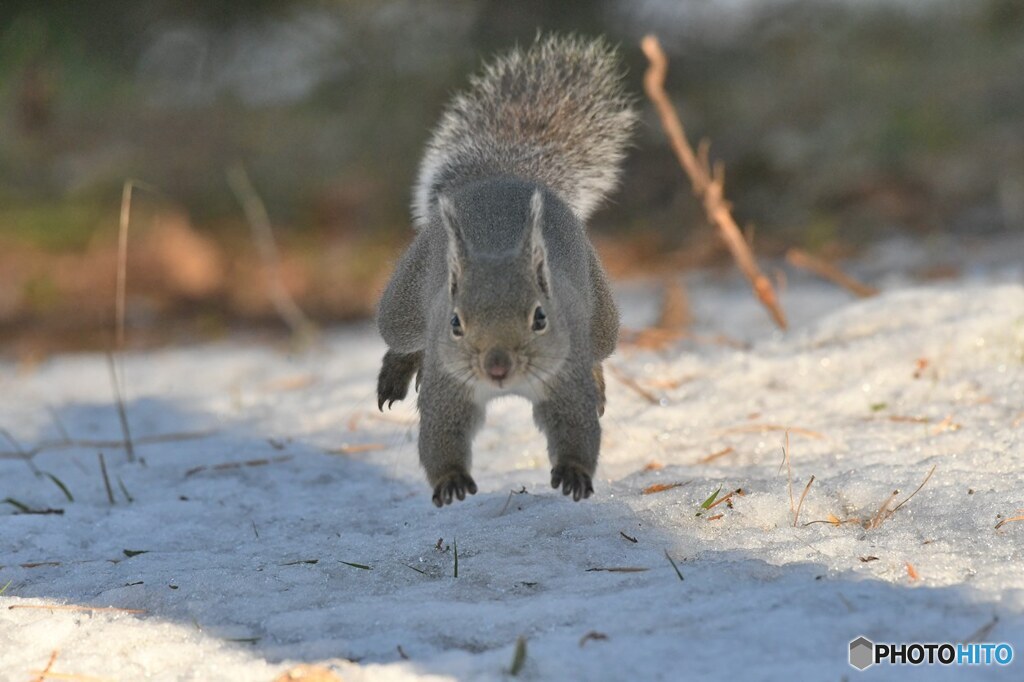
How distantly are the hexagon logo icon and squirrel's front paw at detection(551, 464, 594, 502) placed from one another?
2.44 feet

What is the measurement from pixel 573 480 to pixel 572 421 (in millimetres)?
216

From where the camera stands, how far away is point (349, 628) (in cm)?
228

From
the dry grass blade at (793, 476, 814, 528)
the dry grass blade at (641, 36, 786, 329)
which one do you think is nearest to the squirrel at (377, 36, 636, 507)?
the dry grass blade at (641, 36, 786, 329)

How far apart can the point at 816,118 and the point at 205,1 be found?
481cm

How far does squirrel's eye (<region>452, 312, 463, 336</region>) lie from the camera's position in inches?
107

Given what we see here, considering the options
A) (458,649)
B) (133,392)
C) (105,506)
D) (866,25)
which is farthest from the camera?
(866,25)

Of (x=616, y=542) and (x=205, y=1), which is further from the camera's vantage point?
(x=205, y=1)

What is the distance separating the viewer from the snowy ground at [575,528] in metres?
2.11

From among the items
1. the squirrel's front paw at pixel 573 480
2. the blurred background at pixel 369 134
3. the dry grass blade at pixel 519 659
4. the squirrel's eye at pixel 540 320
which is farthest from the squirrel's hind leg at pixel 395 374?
the blurred background at pixel 369 134

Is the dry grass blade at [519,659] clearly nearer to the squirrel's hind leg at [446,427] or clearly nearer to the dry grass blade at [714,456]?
the squirrel's hind leg at [446,427]

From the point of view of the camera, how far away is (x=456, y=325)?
275cm

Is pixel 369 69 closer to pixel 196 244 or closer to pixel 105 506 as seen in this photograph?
pixel 196 244

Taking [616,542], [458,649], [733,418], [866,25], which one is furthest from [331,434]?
[866,25]

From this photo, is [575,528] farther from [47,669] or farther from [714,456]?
[47,669]
